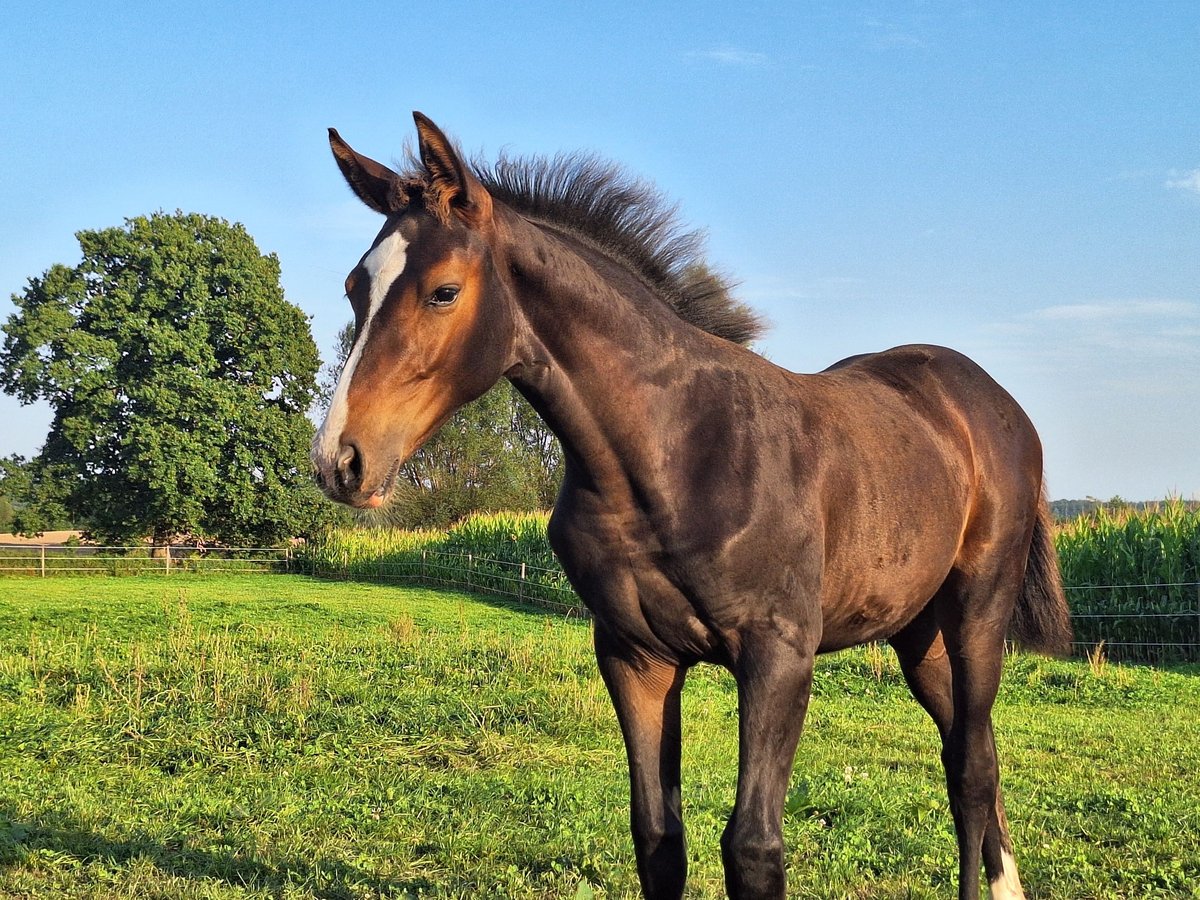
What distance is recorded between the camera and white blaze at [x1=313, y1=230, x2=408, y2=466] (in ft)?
7.88

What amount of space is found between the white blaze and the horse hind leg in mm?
2614

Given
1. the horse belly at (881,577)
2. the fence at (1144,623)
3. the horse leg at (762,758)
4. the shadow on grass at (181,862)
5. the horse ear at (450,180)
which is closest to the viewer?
the horse ear at (450,180)

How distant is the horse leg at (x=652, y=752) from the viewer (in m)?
3.00

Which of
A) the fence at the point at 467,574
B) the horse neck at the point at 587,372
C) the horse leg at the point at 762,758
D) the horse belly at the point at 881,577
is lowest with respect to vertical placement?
the fence at the point at 467,574

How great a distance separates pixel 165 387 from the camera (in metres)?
34.7

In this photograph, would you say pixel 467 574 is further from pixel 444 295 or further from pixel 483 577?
pixel 444 295

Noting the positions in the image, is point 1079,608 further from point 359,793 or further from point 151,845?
point 151,845

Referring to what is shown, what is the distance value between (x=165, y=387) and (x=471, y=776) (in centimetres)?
3193

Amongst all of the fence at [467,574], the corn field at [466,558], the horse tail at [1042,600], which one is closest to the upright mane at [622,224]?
the horse tail at [1042,600]

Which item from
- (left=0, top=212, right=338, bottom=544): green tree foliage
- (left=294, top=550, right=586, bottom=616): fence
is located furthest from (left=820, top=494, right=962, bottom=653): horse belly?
(left=0, top=212, right=338, bottom=544): green tree foliage

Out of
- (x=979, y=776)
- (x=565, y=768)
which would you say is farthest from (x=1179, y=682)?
(x=979, y=776)

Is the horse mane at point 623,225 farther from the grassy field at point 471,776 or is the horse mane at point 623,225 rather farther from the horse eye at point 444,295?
the grassy field at point 471,776

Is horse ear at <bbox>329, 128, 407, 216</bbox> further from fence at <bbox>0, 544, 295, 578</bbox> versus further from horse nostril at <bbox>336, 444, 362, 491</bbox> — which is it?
fence at <bbox>0, 544, 295, 578</bbox>

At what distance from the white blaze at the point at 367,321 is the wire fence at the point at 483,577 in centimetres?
→ 1410
